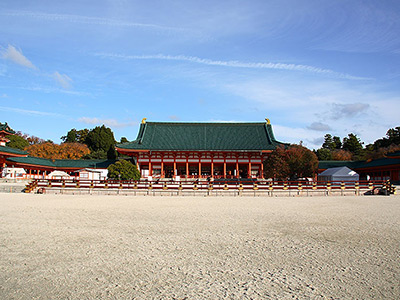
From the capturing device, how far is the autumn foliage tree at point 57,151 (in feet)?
153

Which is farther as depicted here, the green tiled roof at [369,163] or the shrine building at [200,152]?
the shrine building at [200,152]

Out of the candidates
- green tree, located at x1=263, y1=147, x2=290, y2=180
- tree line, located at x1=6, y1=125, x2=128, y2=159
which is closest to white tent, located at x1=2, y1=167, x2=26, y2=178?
tree line, located at x1=6, y1=125, x2=128, y2=159

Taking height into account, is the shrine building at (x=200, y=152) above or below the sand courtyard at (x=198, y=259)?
above

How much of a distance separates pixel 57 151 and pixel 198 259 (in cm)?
4868

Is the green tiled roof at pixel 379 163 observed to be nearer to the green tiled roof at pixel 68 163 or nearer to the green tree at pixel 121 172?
the green tree at pixel 121 172

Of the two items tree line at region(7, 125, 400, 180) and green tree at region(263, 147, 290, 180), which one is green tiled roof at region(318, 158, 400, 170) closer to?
tree line at region(7, 125, 400, 180)

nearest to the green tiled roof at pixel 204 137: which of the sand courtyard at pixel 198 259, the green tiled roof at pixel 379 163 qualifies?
the green tiled roof at pixel 379 163

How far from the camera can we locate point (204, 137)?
124ft

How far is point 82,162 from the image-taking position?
38.4m

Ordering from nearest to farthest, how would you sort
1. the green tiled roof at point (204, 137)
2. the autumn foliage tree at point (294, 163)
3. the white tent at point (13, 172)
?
the autumn foliage tree at point (294, 163) < the white tent at point (13, 172) < the green tiled roof at point (204, 137)

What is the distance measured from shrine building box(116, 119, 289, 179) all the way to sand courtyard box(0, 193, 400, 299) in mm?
24624

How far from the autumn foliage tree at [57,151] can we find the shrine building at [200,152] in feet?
53.9

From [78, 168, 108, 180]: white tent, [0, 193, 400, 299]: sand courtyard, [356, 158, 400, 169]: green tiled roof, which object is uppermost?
[356, 158, 400, 169]: green tiled roof

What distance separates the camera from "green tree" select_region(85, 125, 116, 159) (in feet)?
186
